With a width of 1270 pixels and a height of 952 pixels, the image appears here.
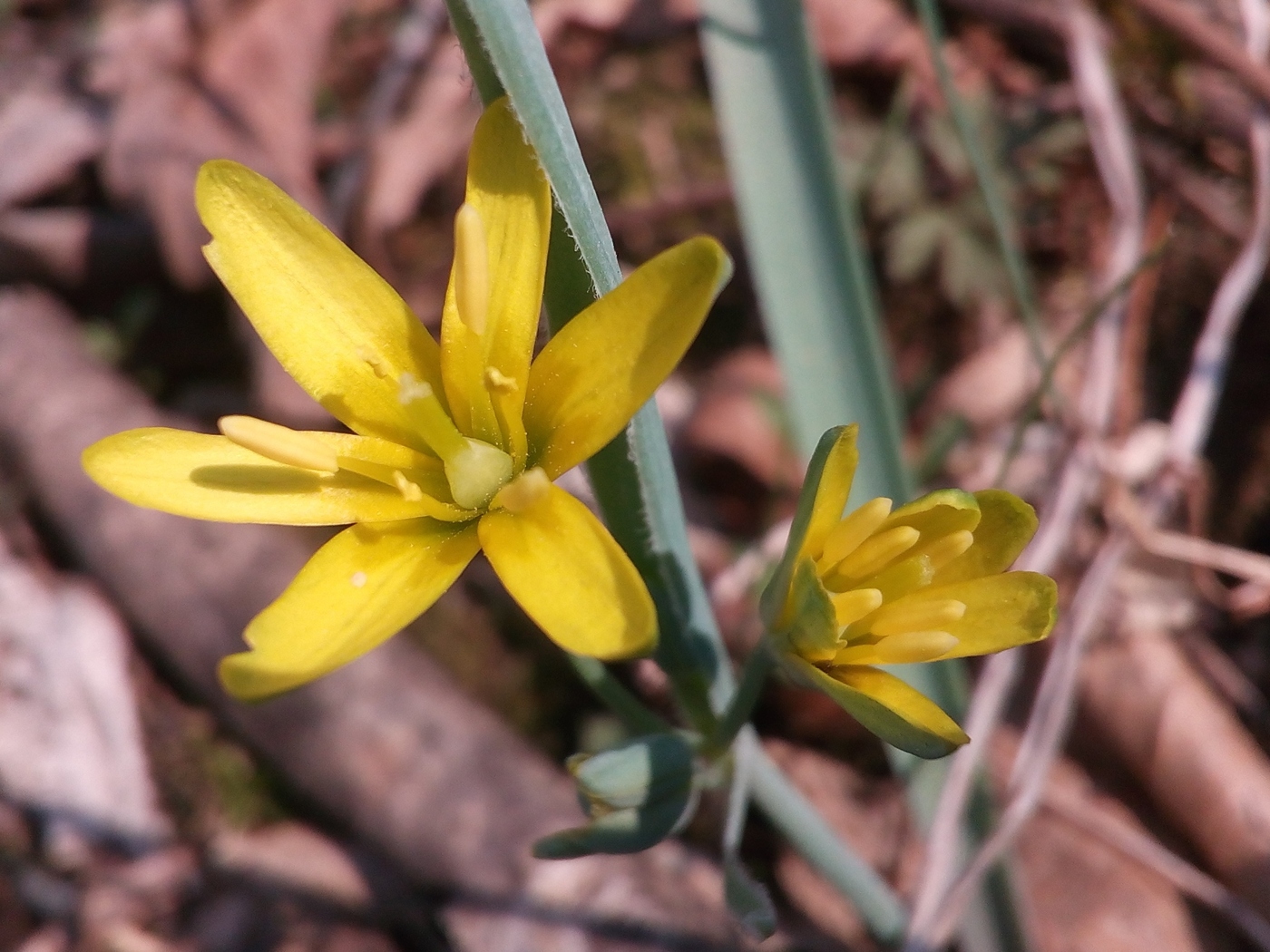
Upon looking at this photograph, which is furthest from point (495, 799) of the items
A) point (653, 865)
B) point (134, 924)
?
point (134, 924)

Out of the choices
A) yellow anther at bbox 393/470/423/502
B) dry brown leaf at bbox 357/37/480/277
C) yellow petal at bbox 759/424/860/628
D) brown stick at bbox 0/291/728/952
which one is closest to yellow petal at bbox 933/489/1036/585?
yellow petal at bbox 759/424/860/628

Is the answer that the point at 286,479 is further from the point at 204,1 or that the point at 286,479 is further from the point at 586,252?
the point at 204,1

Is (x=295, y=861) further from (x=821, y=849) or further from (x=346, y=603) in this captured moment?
(x=346, y=603)

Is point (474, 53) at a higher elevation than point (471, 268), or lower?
higher

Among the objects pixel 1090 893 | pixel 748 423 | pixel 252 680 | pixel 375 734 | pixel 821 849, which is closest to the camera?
pixel 252 680

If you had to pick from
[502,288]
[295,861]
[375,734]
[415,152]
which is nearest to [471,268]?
[502,288]

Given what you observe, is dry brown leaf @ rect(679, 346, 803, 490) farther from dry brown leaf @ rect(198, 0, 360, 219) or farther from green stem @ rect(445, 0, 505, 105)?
green stem @ rect(445, 0, 505, 105)
